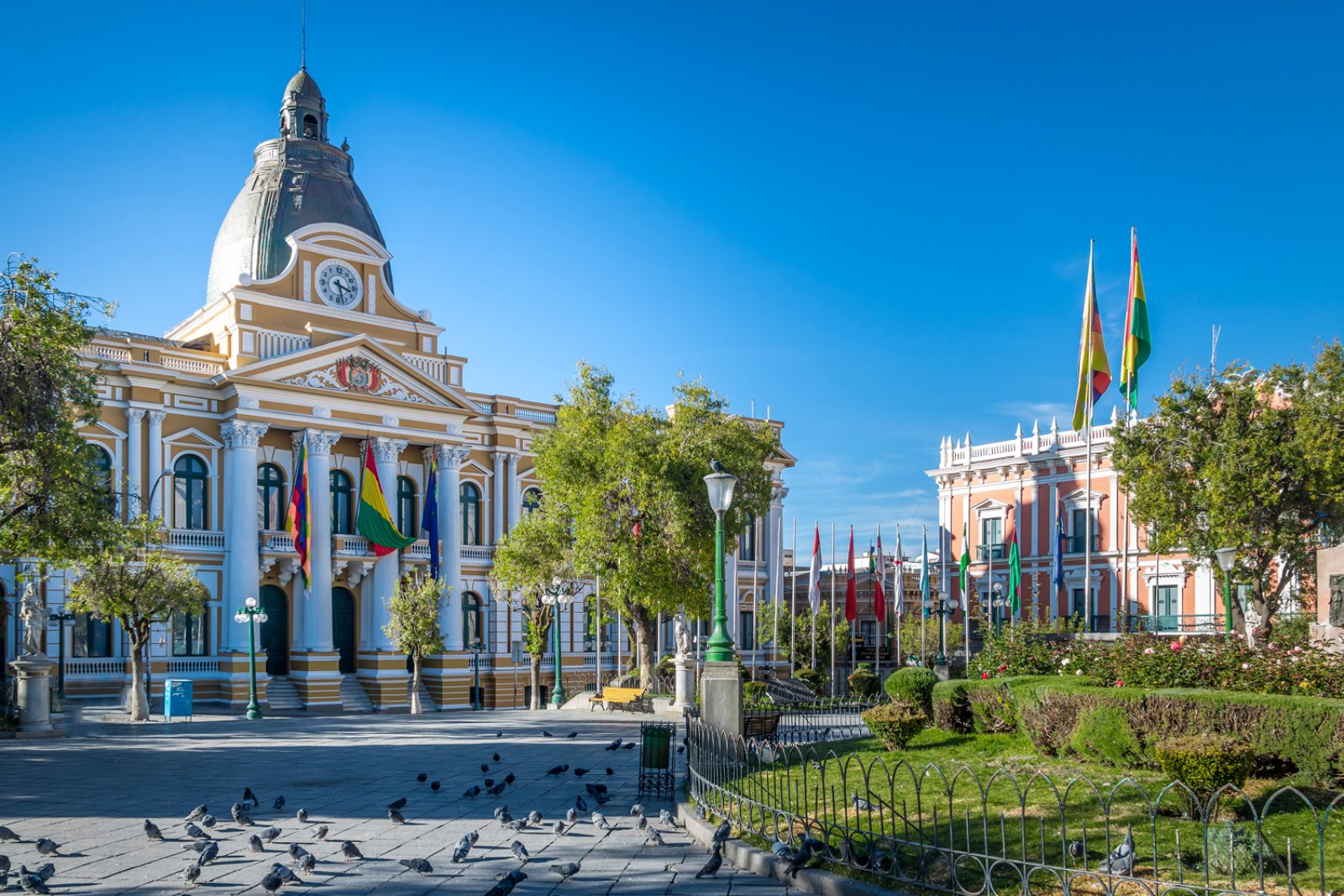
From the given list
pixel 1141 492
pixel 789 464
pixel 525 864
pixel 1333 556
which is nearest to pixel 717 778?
pixel 525 864

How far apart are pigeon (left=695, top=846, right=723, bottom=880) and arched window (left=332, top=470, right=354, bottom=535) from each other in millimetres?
31673

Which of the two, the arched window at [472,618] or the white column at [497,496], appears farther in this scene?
the white column at [497,496]

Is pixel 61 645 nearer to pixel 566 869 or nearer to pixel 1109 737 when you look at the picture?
pixel 566 869

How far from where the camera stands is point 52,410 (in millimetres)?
19781

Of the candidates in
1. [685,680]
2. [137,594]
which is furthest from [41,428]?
[685,680]

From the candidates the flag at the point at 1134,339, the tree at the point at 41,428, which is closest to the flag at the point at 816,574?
the flag at the point at 1134,339

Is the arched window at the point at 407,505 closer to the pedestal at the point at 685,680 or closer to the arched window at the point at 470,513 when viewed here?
the arched window at the point at 470,513

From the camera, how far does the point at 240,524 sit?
117 ft

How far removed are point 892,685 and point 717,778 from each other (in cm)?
921

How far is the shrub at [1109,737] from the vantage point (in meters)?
12.5

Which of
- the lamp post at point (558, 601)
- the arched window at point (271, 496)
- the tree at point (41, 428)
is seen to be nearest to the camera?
the tree at point (41, 428)

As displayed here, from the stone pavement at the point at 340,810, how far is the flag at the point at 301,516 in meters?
11.3

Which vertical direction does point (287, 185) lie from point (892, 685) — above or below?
above

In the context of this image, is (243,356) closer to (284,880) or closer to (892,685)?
(892,685)
